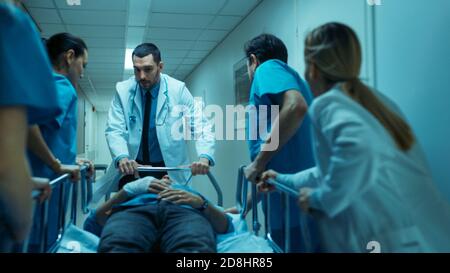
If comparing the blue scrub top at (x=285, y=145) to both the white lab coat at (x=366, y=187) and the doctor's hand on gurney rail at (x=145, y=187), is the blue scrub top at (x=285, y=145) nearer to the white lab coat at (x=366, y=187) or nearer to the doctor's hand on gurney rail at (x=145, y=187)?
the white lab coat at (x=366, y=187)

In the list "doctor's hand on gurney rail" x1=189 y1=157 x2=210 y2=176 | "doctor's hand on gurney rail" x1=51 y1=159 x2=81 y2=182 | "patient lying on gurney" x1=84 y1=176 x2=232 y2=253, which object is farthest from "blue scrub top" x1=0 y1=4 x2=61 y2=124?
"doctor's hand on gurney rail" x1=189 y1=157 x2=210 y2=176

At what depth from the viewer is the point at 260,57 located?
1488 millimetres

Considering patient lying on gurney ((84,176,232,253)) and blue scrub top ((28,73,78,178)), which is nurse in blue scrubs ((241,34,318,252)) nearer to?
patient lying on gurney ((84,176,232,253))

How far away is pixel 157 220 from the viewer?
135cm

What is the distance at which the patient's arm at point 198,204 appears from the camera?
1.41m

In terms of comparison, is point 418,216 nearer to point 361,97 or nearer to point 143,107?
point 361,97

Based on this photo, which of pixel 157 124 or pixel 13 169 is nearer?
pixel 13 169

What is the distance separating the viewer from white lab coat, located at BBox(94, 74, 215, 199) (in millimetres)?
1636

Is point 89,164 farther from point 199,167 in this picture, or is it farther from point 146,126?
point 199,167

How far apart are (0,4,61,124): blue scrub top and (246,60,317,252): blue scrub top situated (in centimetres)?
65

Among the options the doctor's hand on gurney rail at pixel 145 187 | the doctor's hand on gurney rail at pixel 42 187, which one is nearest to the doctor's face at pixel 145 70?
the doctor's hand on gurney rail at pixel 145 187

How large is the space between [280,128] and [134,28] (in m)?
1.19

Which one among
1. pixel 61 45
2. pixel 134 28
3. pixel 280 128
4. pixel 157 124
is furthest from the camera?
pixel 134 28

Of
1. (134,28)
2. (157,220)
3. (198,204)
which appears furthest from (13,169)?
(134,28)
